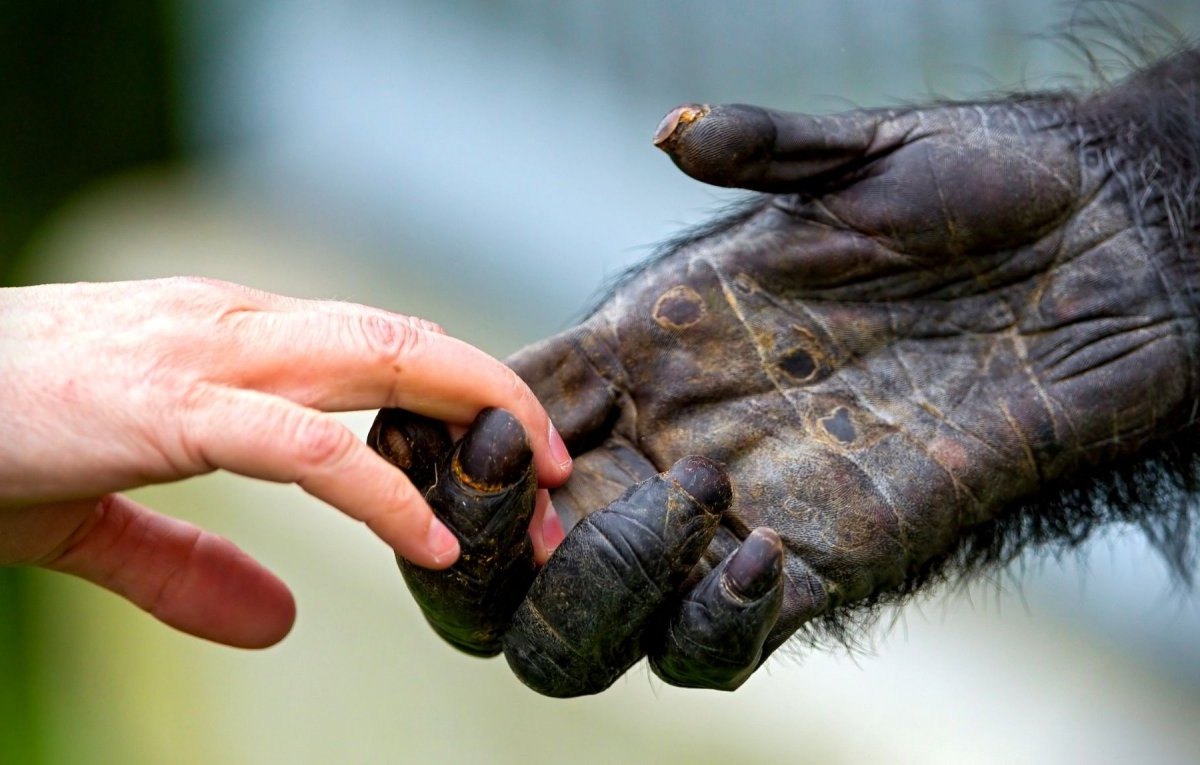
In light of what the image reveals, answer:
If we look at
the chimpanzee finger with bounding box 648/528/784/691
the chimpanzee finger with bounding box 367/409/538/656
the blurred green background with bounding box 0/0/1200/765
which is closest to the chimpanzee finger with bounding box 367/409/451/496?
the chimpanzee finger with bounding box 367/409/538/656

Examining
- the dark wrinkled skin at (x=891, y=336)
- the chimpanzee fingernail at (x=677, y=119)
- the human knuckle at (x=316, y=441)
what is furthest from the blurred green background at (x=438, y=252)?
the human knuckle at (x=316, y=441)

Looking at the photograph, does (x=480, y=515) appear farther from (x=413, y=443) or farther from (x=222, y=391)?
(x=222, y=391)

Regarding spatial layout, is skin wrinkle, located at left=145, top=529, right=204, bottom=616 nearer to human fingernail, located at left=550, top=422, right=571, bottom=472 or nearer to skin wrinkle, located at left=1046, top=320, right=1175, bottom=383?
human fingernail, located at left=550, top=422, right=571, bottom=472

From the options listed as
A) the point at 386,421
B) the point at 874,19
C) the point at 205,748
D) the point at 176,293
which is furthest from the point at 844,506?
the point at 205,748

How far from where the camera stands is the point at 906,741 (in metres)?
2.00

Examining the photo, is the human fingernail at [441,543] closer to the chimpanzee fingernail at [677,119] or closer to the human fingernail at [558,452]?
the human fingernail at [558,452]

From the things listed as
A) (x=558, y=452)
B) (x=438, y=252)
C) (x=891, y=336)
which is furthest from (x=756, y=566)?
(x=438, y=252)

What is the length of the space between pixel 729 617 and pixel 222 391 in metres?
0.41

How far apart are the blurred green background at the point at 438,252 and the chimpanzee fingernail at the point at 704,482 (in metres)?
1.05

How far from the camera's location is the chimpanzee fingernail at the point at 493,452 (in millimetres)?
810

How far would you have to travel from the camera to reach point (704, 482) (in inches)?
33.3

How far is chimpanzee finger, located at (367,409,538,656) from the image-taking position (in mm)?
812

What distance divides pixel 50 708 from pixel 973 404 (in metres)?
2.65

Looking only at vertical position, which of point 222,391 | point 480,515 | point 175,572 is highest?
point 222,391
